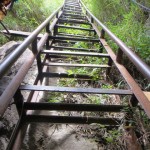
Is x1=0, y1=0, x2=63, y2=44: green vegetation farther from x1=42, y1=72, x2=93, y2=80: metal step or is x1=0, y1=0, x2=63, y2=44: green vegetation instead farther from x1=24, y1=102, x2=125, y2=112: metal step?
x1=24, y1=102, x2=125, y2=112: metal step

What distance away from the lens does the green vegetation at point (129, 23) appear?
322cm

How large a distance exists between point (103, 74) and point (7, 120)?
68.0 inches

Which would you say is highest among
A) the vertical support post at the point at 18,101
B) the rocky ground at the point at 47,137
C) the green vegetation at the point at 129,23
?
the green vegetation at the point at 129,23

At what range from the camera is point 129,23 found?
4.27 meters

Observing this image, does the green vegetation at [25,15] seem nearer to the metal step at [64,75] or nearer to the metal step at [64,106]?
the metal step at [64,75]

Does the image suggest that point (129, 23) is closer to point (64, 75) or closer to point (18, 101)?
point (64, 75)

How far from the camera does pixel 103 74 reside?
11.1 feet

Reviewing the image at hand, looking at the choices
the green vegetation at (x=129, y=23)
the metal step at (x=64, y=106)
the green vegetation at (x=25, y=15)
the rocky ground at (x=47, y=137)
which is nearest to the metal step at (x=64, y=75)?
the rocky ground at (x=47, y=137)

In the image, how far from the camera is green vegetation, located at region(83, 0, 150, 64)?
3218mm

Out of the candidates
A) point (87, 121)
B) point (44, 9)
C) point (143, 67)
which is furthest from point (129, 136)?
point (44, 9)

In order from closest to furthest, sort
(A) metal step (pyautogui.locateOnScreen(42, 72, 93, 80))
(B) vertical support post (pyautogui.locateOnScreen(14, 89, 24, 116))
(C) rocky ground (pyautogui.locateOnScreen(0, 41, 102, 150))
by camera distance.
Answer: (B) vertical support post (pyautogui.locateOnScreen(14, 89, 24, 116))
(C) rocky ground (pyautogui.locateOnScreen(0, 41, 102, 150))
(A) metal step (pyautogui.locateOnScreen(42, 72, 93, 80))

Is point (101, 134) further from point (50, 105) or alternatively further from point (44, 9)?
point (44, 9)

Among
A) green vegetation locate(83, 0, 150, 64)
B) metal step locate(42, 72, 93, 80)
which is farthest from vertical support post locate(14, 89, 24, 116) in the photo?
green vegetation locate(83, 0, 150, 64)

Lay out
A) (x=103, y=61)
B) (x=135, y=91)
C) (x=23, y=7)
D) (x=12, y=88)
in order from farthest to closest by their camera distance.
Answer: (x=23, y=7), (x=103, y=61), (x=135, y=91), (x=12, y=88)
